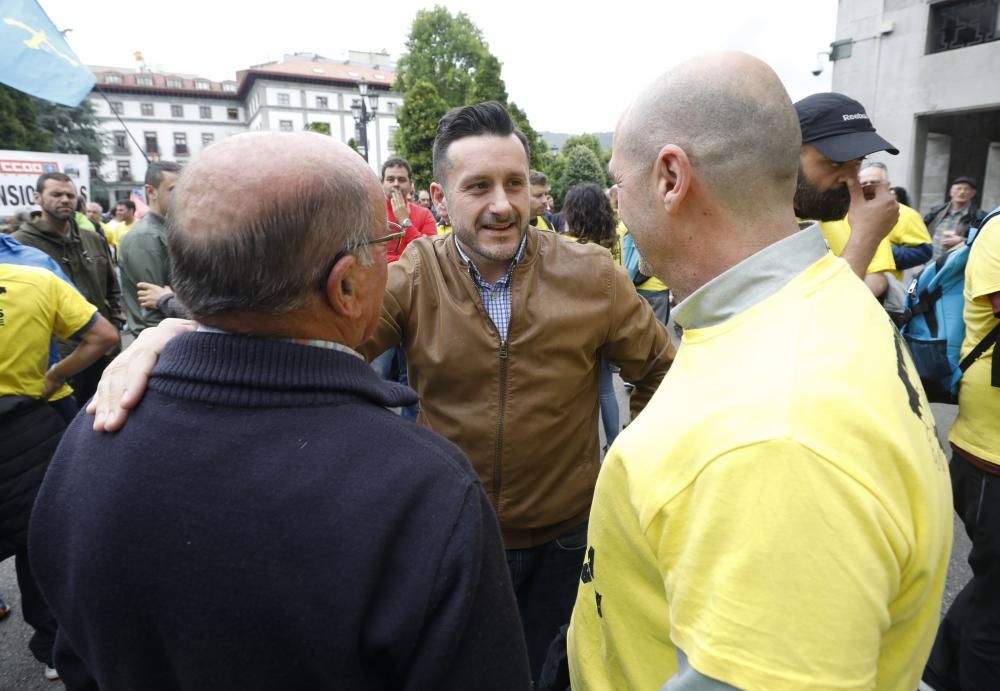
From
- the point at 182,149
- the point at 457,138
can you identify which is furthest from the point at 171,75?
the point at 457,138

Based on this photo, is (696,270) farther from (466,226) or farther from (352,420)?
(466,226)

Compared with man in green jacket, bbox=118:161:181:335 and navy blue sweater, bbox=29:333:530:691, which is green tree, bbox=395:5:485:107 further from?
navy blue sweater, bbox=29:333:530:691

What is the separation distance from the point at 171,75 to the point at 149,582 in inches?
3075

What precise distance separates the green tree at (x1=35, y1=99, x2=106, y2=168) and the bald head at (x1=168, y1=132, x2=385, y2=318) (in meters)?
42.7

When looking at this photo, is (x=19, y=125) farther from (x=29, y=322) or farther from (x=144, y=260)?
(x=29, y=322)

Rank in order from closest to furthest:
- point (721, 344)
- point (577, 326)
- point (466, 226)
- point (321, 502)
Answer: point (321, 502)
point (721, 344)
point (577, 326)
point (466, 226)

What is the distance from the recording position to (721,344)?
3.13 ft

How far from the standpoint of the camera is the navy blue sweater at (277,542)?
0.81m

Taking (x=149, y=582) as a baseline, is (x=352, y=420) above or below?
above

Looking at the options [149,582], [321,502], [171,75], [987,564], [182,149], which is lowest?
[987,564]

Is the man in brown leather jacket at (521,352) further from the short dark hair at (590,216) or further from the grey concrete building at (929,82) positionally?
the grey concrete building at (929,82)

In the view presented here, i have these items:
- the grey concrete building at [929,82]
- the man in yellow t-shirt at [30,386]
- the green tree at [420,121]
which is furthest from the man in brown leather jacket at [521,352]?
the green tree at [420,121]

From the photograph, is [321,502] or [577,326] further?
[577,326]

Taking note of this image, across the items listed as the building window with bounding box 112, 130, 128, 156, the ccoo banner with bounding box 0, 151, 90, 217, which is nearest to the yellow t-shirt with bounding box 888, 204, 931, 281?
the ccoo banner with bounding box 0, 151, 90, 217
